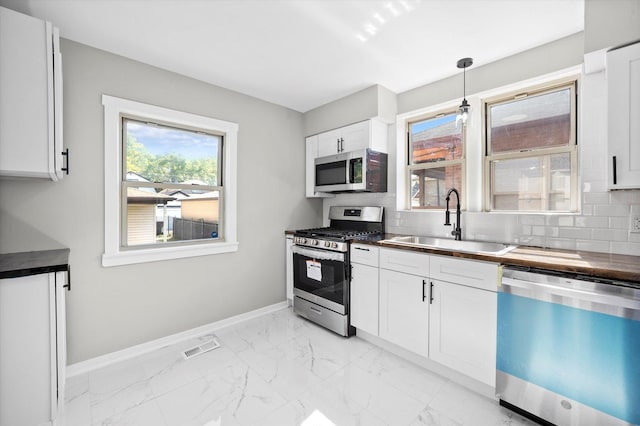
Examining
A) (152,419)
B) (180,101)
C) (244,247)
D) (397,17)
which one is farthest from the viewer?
(244,247)

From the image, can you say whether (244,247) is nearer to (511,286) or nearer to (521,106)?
(511,286)

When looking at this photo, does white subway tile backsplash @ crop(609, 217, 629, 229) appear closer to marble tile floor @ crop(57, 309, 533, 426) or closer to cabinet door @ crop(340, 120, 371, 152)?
marble tile floor @ crop(57, 309, 533, 426)

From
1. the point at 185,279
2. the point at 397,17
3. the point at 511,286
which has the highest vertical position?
the point at 397,17

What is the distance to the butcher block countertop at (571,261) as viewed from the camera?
1.39m

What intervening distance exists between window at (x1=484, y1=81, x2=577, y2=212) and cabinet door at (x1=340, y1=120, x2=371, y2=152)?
1.15 metres

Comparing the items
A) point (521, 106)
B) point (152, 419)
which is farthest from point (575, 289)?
point (152, 419)

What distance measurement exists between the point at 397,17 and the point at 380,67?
65cm

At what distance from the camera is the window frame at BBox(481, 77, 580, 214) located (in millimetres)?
2158

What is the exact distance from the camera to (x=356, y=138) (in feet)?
10.3

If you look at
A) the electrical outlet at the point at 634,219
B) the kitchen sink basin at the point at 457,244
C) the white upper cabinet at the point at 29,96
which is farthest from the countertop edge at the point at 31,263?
the electrical outlet at the point at 634,219

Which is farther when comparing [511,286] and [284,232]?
[284,232]

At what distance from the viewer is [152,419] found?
1.68 m

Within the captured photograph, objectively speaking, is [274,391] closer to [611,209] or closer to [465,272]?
[465,272]

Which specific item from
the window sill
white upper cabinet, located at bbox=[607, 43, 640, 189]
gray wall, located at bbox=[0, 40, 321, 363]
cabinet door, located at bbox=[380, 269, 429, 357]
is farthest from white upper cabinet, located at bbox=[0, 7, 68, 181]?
white upper cabinet, located at bbox=[607, 43, 640, 189]
